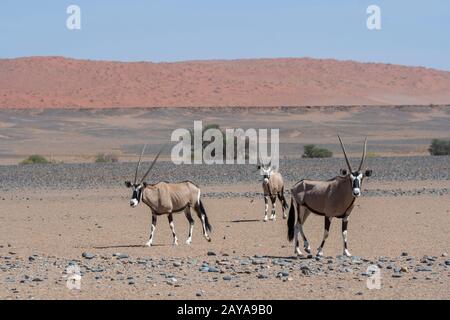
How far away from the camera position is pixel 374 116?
84.1m

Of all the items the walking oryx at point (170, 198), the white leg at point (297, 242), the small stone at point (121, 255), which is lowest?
the small stone at point (121, 255)

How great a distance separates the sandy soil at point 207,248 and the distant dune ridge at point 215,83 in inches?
3027

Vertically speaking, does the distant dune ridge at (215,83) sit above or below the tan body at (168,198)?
above

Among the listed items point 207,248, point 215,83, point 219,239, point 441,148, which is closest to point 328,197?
point 207,248

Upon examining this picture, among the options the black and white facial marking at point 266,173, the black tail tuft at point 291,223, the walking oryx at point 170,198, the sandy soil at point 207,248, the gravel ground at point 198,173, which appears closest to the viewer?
the sandy soil at point 207,248

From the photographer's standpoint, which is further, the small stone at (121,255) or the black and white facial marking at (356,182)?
the small stone at (121,255)

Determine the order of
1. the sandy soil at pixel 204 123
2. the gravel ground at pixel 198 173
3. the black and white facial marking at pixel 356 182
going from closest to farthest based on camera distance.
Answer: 1. the black and white facial marking at pixel 356 182
2. the gravel ground at pixel 198 173
3. the sandy soil at pixel 204 123

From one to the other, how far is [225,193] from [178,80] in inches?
3649

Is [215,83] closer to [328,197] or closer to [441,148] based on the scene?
[441,148]

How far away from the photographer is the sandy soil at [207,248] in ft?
33.0

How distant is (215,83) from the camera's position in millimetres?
115688

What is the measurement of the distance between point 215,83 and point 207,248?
102m

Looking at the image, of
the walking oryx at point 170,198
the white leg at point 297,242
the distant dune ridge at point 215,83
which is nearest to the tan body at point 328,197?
the white leg at point 297,242

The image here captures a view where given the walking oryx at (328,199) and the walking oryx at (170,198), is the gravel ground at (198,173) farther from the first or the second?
the walking oryx at (328,199)
